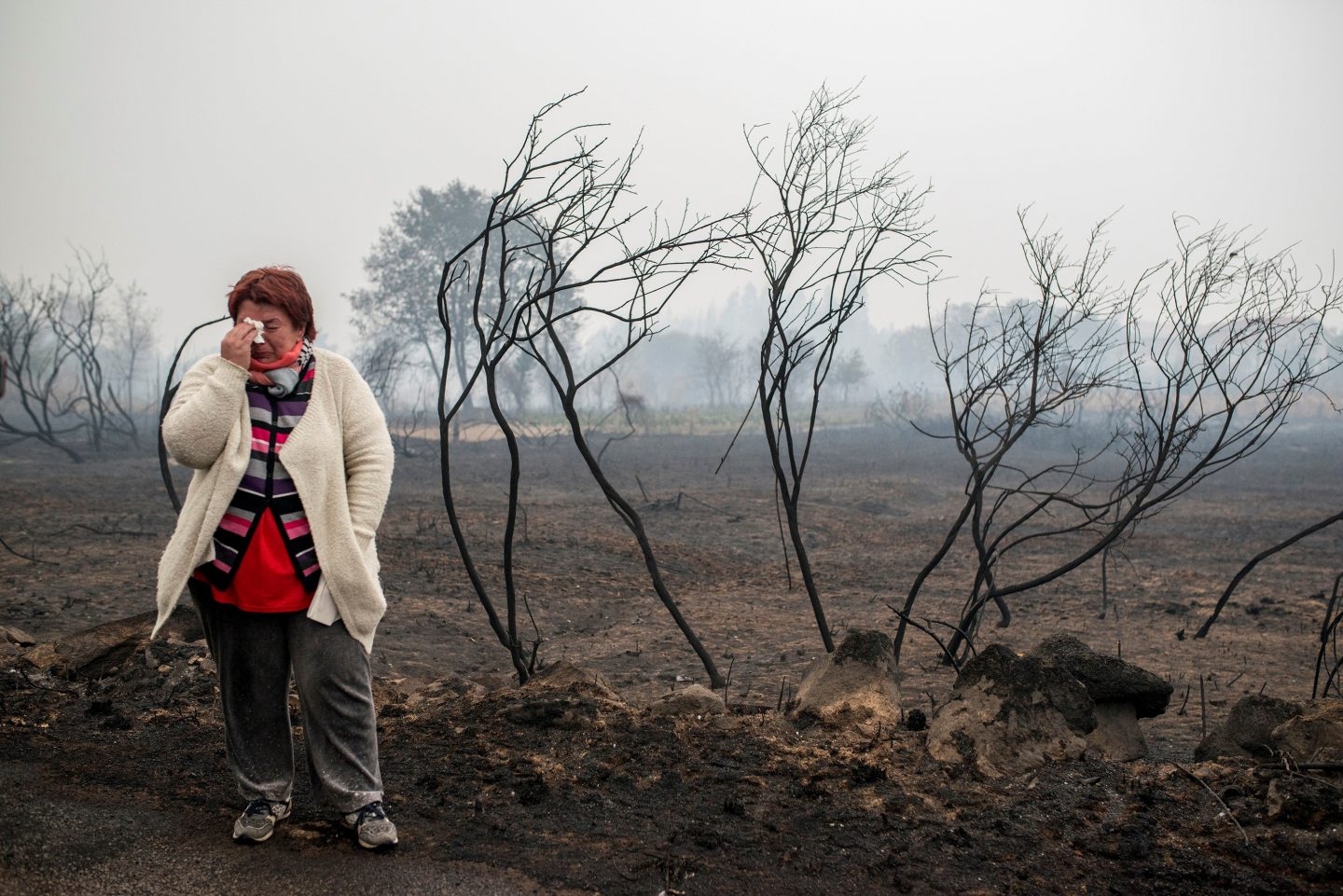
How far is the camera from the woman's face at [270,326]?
8.37 feet

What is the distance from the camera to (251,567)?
2457 mm

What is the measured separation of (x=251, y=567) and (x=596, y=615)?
5223mm

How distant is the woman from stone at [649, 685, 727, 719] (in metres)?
1.49

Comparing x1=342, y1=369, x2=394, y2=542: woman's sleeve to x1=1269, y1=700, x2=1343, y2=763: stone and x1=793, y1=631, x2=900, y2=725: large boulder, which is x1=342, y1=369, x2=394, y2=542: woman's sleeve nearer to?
x1=793, y1=631, x2=900, y2=725: large boulder

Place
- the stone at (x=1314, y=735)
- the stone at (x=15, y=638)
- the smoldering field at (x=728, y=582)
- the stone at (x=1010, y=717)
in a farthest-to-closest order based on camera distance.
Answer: the smoldering field at (x=728, y=582), the stone at (x=15, y=638), the stone at (x=1010, y=717), the stone at (x=1314, y=735)

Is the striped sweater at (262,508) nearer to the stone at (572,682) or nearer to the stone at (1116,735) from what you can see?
the stone at (572,682)

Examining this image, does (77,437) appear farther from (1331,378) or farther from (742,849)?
(1331,378)

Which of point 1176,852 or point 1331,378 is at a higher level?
point 1331,378

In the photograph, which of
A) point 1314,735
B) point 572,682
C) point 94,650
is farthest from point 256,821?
point 1314,735

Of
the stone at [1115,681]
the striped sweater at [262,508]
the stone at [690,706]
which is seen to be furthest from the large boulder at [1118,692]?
the striped sweater at [262,508]

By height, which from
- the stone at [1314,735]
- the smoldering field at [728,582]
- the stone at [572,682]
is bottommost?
the smoldering field at [728,582]

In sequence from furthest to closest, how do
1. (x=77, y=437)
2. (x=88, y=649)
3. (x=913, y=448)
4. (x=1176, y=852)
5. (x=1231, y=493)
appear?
(x=913, y=448) → (x=77, y=437) → (x=1231, y=493) → (x=88, y=649) → (x=1176, y=852)

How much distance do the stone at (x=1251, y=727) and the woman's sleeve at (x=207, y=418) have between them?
3570mm

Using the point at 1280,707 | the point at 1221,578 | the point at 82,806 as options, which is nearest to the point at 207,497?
the point at 82,806
